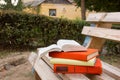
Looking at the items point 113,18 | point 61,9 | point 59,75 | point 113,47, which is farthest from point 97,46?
point 61,9

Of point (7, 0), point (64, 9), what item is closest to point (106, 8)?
point (7, 0)

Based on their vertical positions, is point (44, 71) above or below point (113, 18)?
below

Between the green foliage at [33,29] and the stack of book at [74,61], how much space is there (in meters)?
6.96

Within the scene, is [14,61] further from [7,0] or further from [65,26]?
[7,0]

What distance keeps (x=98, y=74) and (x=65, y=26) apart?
732cm

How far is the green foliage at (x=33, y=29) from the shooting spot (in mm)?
9602

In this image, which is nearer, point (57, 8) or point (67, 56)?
point (67, 56)

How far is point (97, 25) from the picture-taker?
12.1 ft

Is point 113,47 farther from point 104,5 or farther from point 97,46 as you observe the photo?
point 104,5

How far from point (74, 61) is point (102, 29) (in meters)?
0.80

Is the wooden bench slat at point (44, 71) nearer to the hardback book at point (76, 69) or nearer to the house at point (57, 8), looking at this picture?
the hardback book at point (76, 69)

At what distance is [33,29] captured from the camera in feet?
32.4

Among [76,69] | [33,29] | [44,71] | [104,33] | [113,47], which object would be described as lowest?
[113,47]

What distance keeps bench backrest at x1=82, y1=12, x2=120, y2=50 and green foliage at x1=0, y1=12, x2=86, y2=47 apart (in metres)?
6.00
